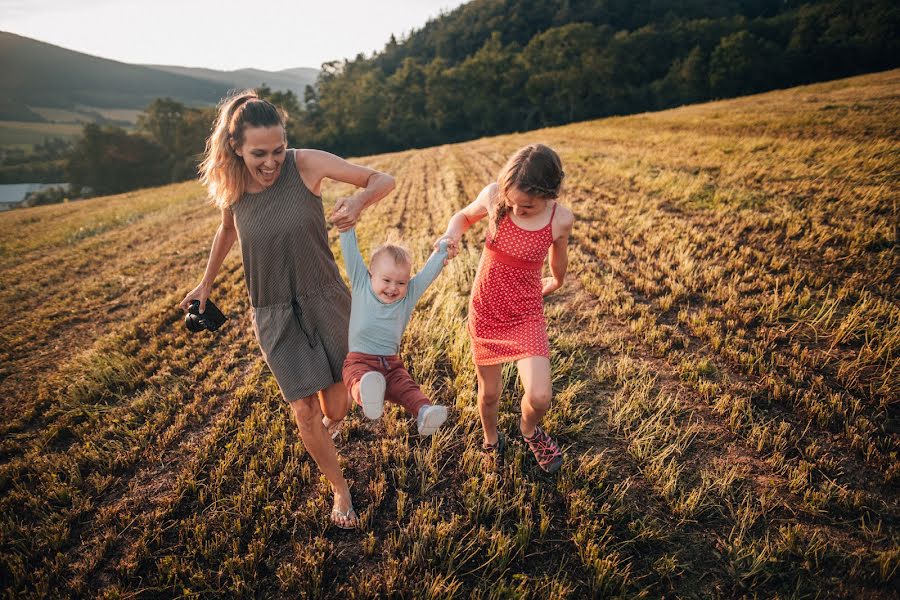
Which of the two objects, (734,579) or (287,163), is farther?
(287,163)

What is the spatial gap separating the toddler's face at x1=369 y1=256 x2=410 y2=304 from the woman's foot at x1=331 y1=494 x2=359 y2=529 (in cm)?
131

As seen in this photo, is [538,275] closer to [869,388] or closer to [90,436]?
[869,388]

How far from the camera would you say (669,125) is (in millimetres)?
17328

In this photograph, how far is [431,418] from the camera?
80.7 inches

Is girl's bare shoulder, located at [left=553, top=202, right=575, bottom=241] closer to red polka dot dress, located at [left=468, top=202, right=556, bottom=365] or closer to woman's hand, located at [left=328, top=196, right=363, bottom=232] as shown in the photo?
red polka dot dress, located at [left=468, top=202, right=556, bottom=365]

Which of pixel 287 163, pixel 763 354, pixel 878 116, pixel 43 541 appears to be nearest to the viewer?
pixel 287 163

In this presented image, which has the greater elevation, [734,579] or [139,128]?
[139,128]

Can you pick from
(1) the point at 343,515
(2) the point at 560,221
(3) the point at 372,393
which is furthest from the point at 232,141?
(1) the point at 343,515

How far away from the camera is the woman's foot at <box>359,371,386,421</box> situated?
2023 millimetres

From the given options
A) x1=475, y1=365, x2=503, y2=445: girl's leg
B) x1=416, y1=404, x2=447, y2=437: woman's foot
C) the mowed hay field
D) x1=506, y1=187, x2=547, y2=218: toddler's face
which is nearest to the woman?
the mowed hay field

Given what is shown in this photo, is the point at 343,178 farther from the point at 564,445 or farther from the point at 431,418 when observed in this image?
the point at 564,445

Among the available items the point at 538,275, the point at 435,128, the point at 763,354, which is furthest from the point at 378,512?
the point at 435,128

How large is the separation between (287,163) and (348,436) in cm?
215

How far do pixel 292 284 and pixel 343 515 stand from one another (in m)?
1.49
